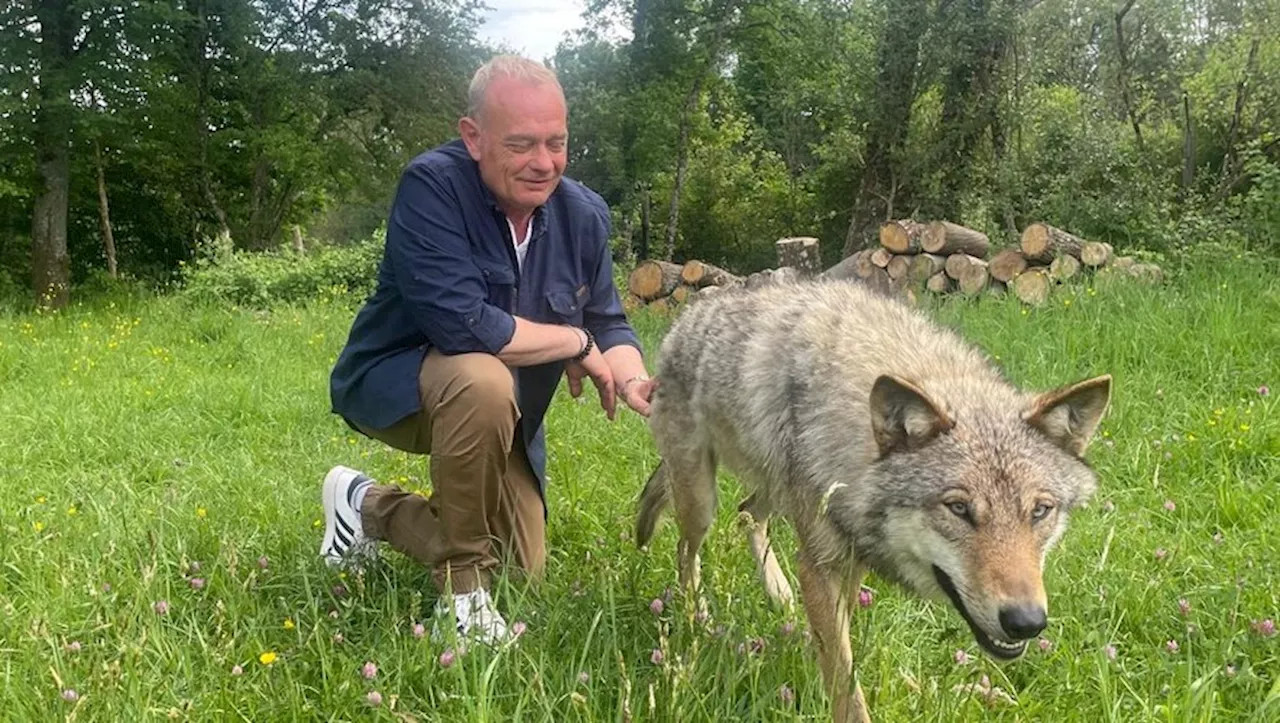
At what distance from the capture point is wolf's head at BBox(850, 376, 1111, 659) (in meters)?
1.92

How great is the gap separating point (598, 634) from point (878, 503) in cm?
89

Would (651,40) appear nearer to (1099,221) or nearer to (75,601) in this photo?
(1099,221)

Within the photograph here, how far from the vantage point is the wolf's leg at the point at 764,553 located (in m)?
2.51

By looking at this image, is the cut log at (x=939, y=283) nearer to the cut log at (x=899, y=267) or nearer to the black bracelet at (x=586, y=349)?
the cut log at (x=899, y=267)

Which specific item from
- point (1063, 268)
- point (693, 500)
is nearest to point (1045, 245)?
point (1063, 268)

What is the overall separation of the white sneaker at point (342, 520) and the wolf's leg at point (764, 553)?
142cm

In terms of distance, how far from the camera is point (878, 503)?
2178 millimetres

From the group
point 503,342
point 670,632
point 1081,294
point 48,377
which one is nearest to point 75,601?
point 503,342

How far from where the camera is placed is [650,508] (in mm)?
3354

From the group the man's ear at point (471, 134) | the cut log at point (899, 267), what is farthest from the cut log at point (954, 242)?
the man's ear at point (471, 134)

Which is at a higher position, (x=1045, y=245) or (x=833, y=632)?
(x=1045, y=245)

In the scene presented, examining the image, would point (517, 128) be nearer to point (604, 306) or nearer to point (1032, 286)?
point (604, 306)

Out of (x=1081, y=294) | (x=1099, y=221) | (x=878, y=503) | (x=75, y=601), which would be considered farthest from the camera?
(x=1099, y=221)

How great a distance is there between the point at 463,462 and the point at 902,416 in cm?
136
